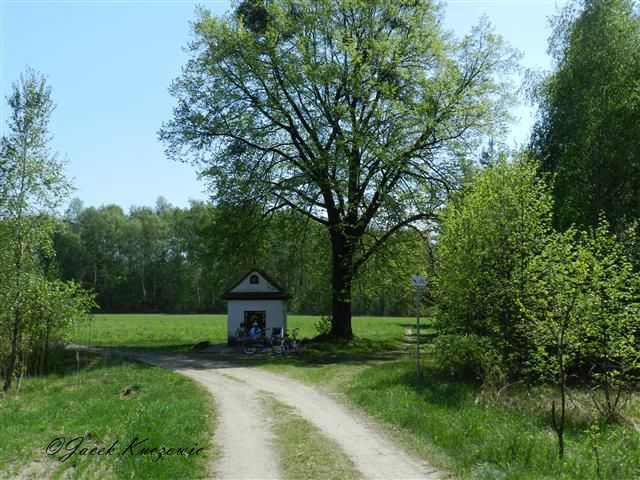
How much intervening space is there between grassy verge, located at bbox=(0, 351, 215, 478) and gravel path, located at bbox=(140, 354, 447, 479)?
0.46 meters

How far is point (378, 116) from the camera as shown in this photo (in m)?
27.6

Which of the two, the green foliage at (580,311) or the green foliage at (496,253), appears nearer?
the green foliage at (580,311)

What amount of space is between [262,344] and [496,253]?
14.0 meters

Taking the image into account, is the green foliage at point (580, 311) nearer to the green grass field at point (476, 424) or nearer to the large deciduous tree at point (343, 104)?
the green grass field at point (476, 424)

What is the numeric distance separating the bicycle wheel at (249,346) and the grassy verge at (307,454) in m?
14.2

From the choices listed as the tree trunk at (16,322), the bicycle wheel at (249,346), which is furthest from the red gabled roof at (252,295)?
the tree trunk at (16,322)

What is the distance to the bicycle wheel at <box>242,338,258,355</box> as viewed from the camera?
2747cm

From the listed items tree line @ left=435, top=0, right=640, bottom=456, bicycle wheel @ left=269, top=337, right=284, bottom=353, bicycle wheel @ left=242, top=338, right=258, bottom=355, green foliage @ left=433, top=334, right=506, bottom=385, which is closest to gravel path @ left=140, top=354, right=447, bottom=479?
tree line @ left=435, top=0, right=640, bottom=456

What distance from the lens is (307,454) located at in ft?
34.3

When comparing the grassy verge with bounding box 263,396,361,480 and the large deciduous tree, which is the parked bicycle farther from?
the grassy verge with bounding box 263,396,361,480

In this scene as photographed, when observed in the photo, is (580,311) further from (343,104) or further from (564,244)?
(343,104)

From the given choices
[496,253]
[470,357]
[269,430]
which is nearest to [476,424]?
[269,430]

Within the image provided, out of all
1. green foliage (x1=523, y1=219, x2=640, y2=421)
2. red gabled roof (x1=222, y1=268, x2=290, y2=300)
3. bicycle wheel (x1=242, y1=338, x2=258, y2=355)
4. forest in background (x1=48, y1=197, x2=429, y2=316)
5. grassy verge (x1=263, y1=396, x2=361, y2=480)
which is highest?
forest in background (x1=48, y1=197, x2=429, y2=316)

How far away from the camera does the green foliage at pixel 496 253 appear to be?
16.7 meters
